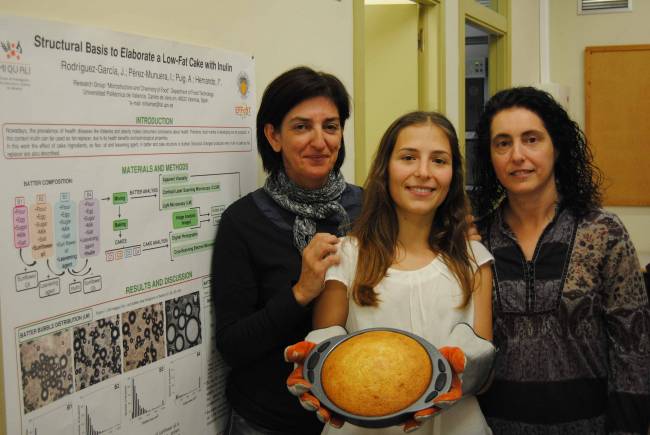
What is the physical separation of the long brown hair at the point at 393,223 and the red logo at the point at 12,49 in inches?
31.3

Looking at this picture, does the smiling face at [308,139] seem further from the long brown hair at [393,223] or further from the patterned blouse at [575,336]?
the patterned blouse at [575,336]

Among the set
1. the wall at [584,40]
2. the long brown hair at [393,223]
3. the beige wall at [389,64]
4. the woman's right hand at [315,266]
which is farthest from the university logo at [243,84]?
the wall at [584,40]

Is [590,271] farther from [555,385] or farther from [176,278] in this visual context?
[176,278]

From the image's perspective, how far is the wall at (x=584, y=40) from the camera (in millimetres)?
5324

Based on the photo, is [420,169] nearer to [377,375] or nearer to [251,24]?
[377,375]

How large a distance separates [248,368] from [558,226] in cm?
84

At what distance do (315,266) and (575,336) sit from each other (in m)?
0.64

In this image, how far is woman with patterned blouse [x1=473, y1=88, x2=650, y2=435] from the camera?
1.51 m

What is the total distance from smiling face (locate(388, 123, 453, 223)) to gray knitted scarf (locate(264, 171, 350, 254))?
0.64ft

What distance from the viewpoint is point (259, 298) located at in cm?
159

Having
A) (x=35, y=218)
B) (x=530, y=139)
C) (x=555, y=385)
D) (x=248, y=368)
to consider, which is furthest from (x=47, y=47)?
(x=555, y=385)

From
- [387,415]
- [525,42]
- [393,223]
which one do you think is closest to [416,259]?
[393,223]

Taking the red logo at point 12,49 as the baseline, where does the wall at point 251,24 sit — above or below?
above

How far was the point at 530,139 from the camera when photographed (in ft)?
5.21
